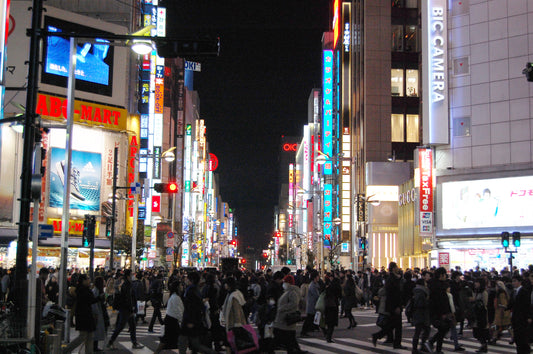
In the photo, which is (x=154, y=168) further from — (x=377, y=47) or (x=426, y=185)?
(x=426, y=185)

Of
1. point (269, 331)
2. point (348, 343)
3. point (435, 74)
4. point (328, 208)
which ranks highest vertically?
point (435, 74)

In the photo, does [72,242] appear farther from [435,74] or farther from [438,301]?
[438,301]

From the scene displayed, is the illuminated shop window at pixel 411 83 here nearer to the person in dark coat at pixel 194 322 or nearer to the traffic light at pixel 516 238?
the traffic light at pixel 516 238

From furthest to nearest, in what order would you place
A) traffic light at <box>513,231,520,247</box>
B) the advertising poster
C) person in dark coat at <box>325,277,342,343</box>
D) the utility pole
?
the advertising poster
traffic light at <box>513,231,520,247</box>
person in dark coat at <box>325,277,342,343</box>
the utility pole

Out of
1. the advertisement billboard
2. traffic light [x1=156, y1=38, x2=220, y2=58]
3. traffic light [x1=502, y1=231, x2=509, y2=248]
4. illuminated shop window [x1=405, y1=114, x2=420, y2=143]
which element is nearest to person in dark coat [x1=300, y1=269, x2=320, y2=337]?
traffic light [x1=502, y1=231, x2=509, y2=248]

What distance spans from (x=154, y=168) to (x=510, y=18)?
3945 cm

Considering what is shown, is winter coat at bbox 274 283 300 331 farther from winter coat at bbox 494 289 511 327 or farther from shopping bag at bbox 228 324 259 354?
winter coat at bbox 494 289 511 327

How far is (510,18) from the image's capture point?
38.2 metres

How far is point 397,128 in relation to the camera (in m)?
61.0

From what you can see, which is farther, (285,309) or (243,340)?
(285,309)

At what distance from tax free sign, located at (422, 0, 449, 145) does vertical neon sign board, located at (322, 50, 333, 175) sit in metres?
37.2

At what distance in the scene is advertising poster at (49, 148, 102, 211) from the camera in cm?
4903

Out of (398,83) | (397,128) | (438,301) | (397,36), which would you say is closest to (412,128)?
(397,128)

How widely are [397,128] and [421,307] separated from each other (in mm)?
48328
